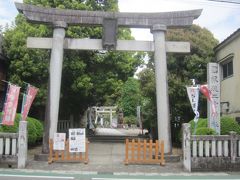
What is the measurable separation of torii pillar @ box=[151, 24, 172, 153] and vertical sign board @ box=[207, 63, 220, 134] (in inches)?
85.2

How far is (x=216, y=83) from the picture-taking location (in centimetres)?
1606

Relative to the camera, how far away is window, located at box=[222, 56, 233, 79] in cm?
2223

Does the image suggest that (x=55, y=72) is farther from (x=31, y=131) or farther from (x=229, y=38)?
(x=229, y=38)

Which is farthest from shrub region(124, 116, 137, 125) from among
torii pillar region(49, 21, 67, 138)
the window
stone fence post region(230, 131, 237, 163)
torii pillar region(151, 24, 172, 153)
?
stone fence post region(230, 131, 237, 163)

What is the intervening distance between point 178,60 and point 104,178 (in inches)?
553

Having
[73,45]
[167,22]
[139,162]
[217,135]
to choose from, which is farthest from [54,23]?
[217,135]

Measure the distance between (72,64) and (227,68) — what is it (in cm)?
1000

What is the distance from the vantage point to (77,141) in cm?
1592

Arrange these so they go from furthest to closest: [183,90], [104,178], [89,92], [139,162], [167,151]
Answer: [89,92] → [183,90] → [167,151] → [139,162] → [104,178]

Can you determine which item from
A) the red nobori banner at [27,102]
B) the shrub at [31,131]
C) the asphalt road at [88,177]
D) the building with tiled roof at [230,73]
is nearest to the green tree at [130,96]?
the building with tiled roof at [230,73]

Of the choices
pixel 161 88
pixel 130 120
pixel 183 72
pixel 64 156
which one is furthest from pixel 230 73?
pixel 130 120

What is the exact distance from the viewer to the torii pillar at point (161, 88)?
56.6ft

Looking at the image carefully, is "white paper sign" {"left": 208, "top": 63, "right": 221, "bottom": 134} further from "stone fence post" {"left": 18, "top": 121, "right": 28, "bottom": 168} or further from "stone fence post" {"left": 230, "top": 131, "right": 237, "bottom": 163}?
"stone fence post" {"left": 18, "top": 121, "right": 28, "bottom": 168}

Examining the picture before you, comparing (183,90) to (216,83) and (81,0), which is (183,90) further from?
(81,0)
